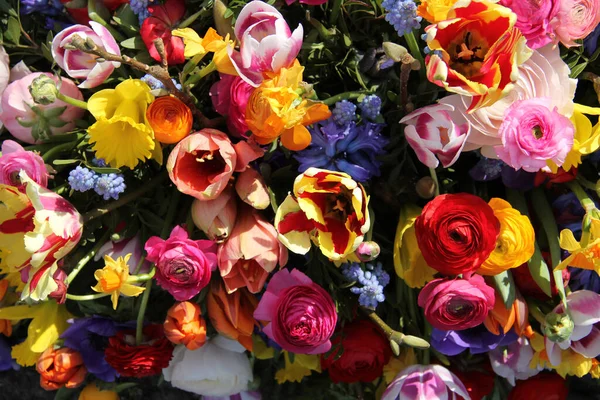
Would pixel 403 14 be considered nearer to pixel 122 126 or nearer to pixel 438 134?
pixel 438 134

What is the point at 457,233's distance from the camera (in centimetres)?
76

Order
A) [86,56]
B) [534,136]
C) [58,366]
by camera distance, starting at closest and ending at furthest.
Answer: [534,136] < [86,56] < [58,366]

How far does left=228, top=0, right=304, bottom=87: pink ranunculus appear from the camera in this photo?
75 cm

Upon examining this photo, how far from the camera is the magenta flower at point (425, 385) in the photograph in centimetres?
89

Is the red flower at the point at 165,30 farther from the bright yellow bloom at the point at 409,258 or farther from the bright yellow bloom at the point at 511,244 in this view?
the bright yellow bloom at the point at 511,244

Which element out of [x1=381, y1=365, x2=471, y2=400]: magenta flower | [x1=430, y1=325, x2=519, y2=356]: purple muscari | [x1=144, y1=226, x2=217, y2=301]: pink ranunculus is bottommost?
[x1=381, y1=365, x2=471, y2=400]: magenta flower

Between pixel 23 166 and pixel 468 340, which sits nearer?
pixel 23 166

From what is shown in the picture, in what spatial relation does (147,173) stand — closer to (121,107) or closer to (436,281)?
(121,107)

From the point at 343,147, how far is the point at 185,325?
33 centimetres

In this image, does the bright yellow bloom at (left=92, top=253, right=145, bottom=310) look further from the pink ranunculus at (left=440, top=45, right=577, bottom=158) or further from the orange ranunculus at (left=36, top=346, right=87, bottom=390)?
the pink ranunculus at (left=440, top=45, right=577, bottom=158)

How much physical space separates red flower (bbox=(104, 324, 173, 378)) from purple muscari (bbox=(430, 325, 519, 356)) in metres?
0.40

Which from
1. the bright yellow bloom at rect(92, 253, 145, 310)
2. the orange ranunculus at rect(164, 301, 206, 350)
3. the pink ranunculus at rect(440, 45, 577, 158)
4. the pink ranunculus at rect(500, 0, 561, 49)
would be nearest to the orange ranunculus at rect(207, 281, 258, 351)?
the orange ranunculus at rect(164, 301, 206, 350)

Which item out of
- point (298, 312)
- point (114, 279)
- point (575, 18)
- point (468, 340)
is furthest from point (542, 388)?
point (114, 279)

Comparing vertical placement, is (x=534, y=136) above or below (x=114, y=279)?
above
